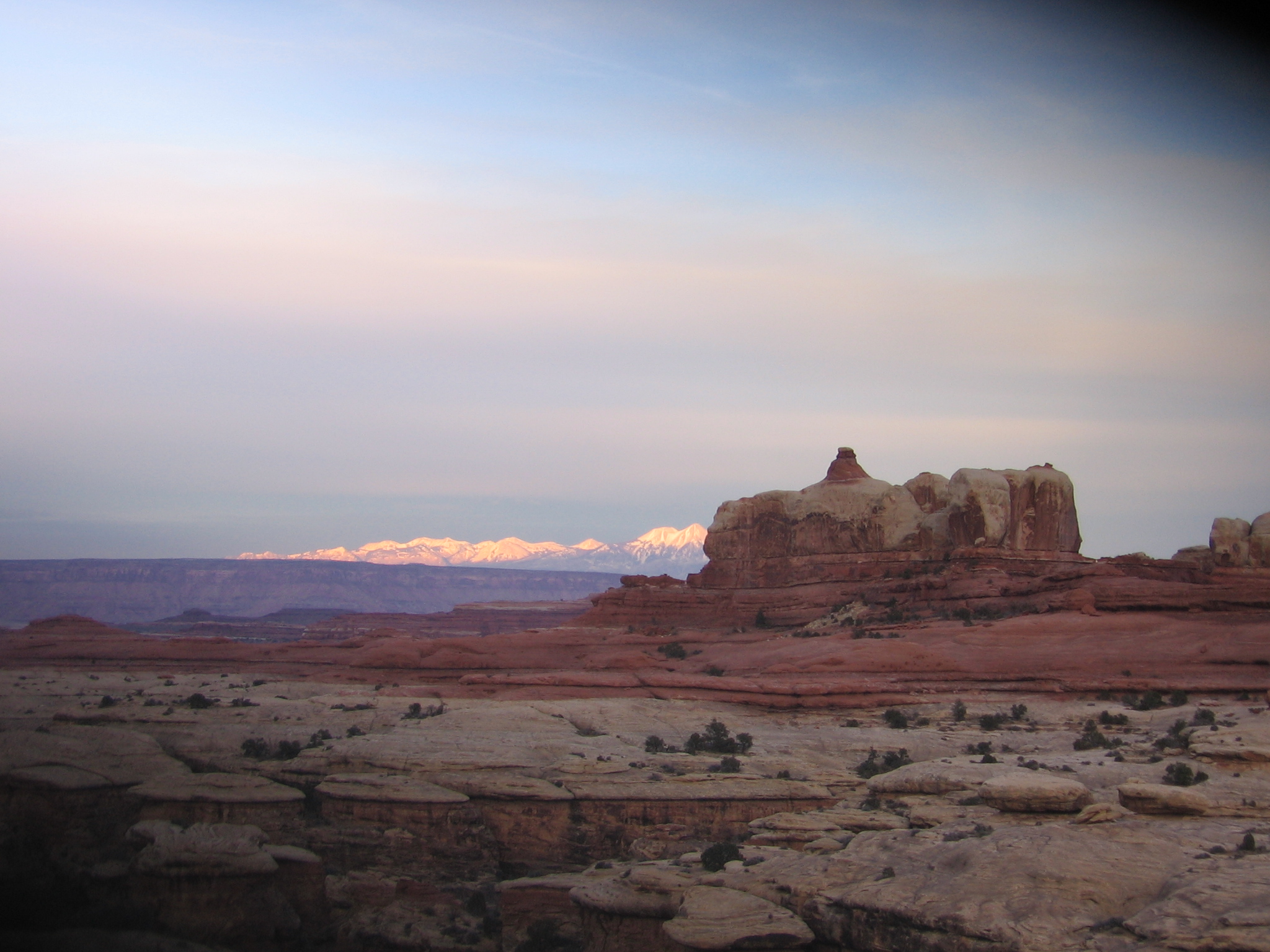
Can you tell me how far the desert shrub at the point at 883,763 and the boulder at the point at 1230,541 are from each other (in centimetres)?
3225

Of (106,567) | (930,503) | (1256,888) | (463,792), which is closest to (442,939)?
(463,792)

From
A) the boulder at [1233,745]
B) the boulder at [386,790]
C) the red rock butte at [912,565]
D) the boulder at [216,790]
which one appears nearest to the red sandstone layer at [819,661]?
the red rock butte at [912,565]

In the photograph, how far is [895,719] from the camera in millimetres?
32156

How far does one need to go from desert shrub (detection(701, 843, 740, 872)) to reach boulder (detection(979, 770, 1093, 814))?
4287 millimetres

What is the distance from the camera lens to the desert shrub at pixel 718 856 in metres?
17.0

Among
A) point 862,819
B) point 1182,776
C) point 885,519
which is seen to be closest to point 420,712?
point 862,819

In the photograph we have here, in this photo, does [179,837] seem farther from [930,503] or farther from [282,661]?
[930,503]

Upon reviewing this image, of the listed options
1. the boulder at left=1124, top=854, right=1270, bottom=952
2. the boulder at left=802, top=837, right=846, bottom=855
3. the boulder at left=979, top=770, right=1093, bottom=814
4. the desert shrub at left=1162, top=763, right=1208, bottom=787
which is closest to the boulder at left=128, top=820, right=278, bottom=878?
the boulder at left=802, top=837, right=846, bottom=855

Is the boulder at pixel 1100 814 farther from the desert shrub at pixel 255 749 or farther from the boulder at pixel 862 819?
the desert shrub at pixel 255 749

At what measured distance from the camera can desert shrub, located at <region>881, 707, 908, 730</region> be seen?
31.5m

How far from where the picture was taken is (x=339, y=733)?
1092 inches

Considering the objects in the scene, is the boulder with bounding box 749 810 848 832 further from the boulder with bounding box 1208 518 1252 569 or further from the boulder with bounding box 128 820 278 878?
the boulder with bounding box 1208 518 1252 569

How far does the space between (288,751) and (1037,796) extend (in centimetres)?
1556

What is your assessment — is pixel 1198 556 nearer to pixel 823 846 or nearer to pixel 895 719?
pixel 895 719
